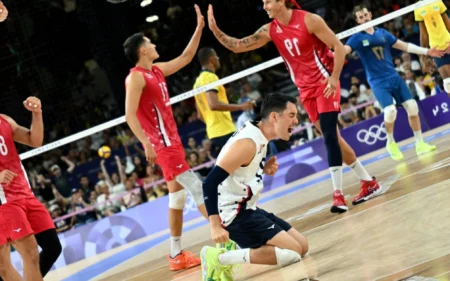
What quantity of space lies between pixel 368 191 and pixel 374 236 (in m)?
1.89

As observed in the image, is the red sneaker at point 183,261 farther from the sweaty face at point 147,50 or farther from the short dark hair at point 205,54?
the short dark hair at point 205,54

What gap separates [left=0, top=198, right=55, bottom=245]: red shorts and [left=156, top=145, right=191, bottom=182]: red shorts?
4.20 feet

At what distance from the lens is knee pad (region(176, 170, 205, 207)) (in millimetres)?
6625

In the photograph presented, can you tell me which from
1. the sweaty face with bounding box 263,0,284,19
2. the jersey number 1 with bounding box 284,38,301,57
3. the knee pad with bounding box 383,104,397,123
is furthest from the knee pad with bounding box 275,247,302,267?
the knee pad with bounding box 383,104,397,123

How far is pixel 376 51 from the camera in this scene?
9.76 metres

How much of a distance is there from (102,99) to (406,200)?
10.6m

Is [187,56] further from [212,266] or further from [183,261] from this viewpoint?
[212,266]

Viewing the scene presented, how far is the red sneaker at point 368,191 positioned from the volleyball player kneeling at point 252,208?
1.88 metres

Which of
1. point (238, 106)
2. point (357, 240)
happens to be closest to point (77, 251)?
point (238, 106)

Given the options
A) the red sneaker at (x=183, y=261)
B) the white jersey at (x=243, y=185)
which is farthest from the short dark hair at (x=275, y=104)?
the red sneaker at (x=183, y=261)

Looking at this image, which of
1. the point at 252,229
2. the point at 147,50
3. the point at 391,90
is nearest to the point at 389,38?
the point at 391,90

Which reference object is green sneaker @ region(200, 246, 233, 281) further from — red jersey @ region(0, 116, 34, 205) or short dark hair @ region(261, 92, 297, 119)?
red jersey @ region(0, 116, 34, 205)

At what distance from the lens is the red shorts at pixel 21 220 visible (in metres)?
5.49

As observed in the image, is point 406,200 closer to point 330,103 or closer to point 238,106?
point 330,103
